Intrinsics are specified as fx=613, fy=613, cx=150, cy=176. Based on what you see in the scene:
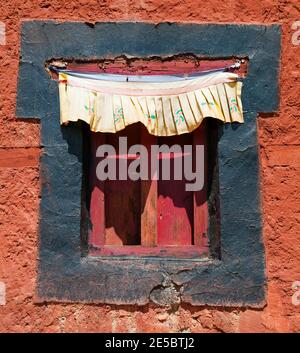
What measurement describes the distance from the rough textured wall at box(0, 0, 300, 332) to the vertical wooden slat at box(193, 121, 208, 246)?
0.36 meters

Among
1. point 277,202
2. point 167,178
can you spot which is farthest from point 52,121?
point 277,202

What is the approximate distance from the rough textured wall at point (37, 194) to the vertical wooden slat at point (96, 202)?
35cm

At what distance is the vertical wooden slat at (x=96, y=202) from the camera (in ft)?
12.7

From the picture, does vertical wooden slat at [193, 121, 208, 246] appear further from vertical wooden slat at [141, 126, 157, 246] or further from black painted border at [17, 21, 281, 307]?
vertical wooden slat at [141, 126, 157, 246]

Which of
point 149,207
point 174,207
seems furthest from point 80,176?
point 174,207

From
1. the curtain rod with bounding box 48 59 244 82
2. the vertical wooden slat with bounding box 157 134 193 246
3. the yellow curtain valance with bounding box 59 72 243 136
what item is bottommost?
the vertical wooden slat with bounding box 157 134 193 246

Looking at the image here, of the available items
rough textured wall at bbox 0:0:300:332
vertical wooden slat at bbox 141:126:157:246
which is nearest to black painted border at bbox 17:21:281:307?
rough textured wall at bbox 0:0:300:332

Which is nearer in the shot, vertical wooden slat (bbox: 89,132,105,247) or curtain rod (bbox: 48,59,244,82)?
curtain rod (bbox: 48,59,244,82)

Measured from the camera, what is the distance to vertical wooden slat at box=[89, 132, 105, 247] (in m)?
3.87

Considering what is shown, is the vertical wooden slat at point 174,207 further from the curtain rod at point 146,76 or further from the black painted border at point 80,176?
the curtain rod at point 146,76

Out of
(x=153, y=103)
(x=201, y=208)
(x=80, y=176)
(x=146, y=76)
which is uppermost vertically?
(x=146, y=76)

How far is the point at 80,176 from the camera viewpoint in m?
3.76

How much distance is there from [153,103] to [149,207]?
0.65 meters

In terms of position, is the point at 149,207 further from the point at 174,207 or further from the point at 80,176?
the point at 80,176
